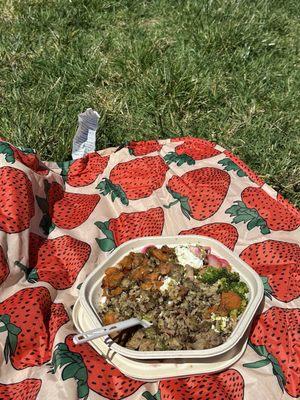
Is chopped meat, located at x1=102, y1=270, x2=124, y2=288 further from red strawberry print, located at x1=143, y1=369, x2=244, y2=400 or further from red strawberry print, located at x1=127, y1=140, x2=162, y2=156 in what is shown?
red strawberry print, located at x1=127, y1=140, x2=162, y2=156

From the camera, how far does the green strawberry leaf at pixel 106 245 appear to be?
2.18 m

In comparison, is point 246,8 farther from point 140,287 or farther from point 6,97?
point 140,287

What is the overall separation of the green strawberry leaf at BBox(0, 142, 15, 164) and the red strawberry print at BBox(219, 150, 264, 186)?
0.84 metres

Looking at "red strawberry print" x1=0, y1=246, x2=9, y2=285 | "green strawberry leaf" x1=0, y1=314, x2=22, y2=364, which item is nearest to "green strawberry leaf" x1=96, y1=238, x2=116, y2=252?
"red strawberry print" x1=0, y1=246, x2=9, y2=285

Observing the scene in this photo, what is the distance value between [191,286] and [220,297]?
0.10 metres

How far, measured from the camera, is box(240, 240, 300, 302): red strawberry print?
1993 mm

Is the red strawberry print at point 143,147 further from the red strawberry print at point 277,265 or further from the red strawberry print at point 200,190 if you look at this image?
the red strawberry print at point 277,265

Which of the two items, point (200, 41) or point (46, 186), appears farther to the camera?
point (200, 41)

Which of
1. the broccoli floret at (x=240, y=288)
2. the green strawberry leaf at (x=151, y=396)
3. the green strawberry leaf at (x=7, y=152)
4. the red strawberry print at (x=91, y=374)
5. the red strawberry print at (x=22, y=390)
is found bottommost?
the red strawberry print at (x=22, y=390)

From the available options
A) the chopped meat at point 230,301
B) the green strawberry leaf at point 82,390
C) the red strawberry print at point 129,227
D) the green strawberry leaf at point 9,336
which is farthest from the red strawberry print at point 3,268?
the chopped meat at point 230,301

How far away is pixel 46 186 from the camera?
2.29 m

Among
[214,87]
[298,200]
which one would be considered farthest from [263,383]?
[214,87]

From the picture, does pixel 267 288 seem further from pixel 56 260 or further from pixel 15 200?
pixel 15 200

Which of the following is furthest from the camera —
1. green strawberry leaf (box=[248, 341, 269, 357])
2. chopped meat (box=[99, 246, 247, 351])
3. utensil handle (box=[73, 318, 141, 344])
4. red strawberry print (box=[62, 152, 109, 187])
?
red strawberry print (box=[62, 152, 109, 187])
